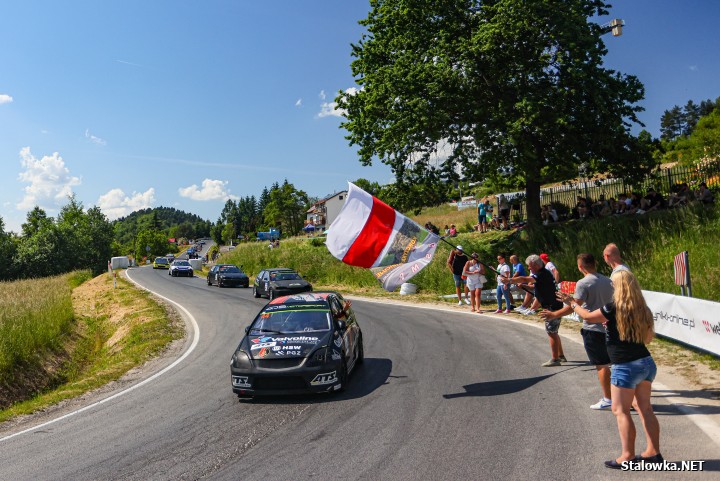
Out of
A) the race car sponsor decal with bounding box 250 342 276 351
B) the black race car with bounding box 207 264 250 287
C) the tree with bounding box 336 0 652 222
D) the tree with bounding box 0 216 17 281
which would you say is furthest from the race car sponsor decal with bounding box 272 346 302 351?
the tree with bounding box 0 216 17 281

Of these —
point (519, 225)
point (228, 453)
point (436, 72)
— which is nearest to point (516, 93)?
point (436, 72)

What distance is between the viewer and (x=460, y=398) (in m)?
7.67

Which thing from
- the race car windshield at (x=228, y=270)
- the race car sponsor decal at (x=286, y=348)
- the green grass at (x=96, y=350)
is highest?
the race car windshield at (x=228, y=270)

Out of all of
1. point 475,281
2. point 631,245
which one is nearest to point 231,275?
point 475,281

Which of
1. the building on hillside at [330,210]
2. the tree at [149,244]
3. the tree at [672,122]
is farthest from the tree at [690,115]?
the tree at [149,244]

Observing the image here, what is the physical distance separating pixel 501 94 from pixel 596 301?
17.4 metres

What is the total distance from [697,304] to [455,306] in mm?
10299

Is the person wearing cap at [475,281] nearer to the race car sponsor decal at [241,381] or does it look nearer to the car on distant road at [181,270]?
the race car sponsor decal at [241,381]

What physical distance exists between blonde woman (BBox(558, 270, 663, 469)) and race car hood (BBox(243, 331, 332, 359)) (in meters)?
4.54

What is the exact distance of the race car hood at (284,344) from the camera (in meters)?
8.23

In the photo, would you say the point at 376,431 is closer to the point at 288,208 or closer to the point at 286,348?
the point at 286,348

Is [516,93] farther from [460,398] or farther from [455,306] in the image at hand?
[460,398]

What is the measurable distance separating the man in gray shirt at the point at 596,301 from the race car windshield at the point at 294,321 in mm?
4077

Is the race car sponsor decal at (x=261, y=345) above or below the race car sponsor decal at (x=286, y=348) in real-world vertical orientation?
above
